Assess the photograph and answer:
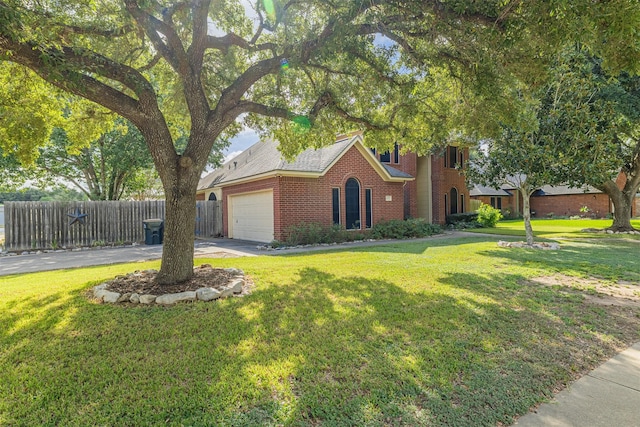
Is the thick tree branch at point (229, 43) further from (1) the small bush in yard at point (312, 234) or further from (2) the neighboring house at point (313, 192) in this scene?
(1) the small bush in yard at point (312, 234)

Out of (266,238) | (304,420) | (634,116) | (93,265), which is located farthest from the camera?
(266,238)

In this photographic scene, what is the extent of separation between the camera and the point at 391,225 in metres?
15.5

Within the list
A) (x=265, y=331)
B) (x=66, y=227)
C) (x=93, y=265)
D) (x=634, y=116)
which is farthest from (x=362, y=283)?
(x=634, y=116)

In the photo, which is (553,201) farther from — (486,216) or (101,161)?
(101,161)

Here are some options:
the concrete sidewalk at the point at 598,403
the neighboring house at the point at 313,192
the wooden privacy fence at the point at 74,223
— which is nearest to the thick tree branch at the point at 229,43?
the neighboring house at the point at 313,192

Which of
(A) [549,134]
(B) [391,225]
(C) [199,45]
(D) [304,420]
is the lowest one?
(D) [304,420]

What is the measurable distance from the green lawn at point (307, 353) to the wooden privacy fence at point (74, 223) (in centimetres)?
853

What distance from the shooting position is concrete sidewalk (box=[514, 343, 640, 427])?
2553 millimetres

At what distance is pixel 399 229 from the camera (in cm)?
1551

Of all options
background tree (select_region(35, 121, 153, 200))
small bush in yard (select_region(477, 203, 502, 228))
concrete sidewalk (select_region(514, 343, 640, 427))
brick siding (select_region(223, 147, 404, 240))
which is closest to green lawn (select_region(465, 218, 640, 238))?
small bush in yard (select_region(477, 203, 502, 228))

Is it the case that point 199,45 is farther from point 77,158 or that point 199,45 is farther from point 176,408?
point 77,158

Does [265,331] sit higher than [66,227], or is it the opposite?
[66,227]

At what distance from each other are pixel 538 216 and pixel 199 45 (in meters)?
38.2

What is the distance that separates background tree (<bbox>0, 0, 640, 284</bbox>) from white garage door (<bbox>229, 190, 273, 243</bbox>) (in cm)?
527
